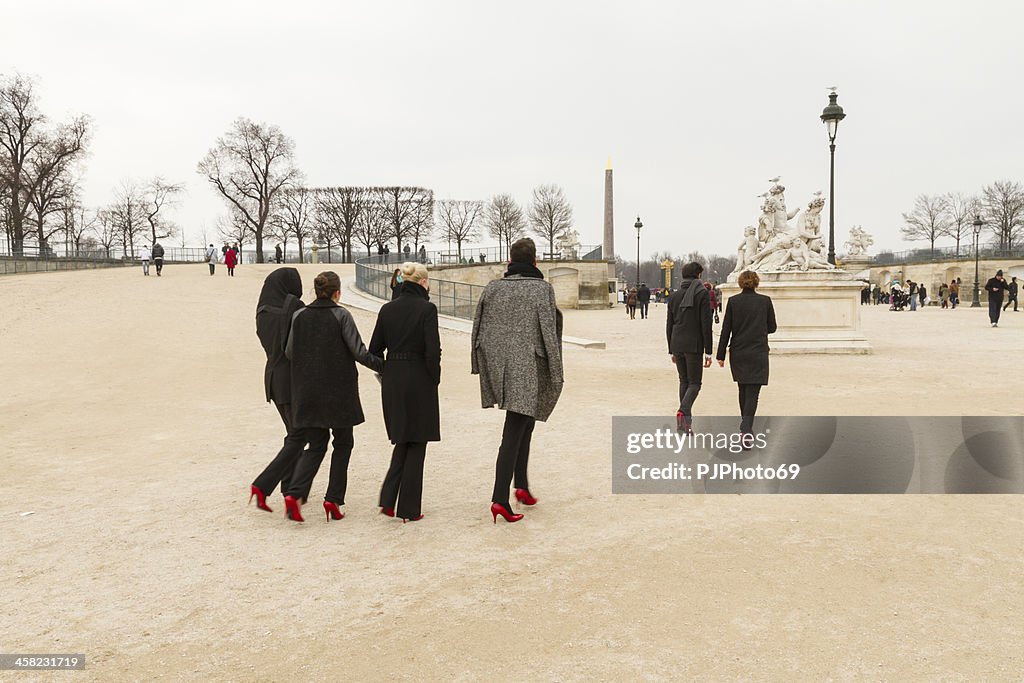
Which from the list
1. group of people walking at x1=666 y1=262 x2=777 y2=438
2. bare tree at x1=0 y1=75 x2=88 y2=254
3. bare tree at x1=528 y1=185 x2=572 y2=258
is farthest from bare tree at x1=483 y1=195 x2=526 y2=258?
group of people walking at x1=666 y1=262 x2=777 y2=438

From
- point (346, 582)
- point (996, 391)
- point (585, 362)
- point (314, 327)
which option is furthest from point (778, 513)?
point (585, 362)

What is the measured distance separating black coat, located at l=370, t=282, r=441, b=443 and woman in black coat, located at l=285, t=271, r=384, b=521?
0.56 ft

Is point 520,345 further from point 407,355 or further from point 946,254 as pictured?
point 946,254

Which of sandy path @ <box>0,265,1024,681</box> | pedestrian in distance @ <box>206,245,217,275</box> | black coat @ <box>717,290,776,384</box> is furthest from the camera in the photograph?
pedestrian in distance @ <box>206,245,217,275</box>

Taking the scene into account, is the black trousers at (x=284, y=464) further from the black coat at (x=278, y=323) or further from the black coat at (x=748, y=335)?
the black coat at (x=748, y=335)

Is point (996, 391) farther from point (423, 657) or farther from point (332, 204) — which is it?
point (332, 204)

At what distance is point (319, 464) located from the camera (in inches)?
194

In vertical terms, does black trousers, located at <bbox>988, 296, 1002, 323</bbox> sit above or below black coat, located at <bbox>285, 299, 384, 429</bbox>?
below

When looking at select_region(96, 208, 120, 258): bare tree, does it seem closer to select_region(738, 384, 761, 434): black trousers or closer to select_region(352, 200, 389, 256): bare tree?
select_region(352, 200, 389, 256): bare tree

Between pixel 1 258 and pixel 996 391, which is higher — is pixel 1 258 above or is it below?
above

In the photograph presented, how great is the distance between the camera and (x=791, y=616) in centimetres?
338

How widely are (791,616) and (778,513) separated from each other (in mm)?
1662

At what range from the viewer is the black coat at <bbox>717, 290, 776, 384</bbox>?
669 cm

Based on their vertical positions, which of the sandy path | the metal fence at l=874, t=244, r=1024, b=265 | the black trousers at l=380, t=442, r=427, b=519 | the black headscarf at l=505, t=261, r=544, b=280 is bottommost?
the sandy path
